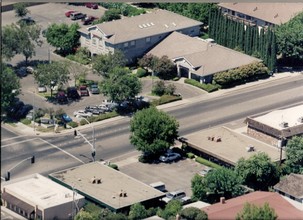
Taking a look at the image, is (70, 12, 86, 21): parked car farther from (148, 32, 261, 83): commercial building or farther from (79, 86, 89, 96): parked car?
(79, 86, 89, 96): parked car

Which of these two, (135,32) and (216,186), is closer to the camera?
(216,186)

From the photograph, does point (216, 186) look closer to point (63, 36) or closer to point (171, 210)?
point (171, 210)

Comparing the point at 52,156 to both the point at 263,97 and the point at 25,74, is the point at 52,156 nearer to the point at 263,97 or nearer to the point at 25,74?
the point at 25,74

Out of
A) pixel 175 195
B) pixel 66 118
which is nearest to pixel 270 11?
pixel 66 118

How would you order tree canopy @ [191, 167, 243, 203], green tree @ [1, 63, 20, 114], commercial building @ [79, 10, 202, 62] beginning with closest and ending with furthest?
green tree @ [1, 63, 20, 114] → tree canopy @ [191, 167, 243, 203] → commercial building @ [79, 10, 202, 62]

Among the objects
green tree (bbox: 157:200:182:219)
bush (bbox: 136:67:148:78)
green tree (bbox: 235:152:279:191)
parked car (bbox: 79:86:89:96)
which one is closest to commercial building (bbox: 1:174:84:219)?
green tree (bbox: 157:200:182:219)

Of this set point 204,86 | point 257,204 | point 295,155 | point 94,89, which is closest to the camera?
point 257,204

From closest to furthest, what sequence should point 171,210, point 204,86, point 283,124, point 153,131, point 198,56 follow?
point 171,210
point 153,131
point 283,124
point 204,86
point 198,56
